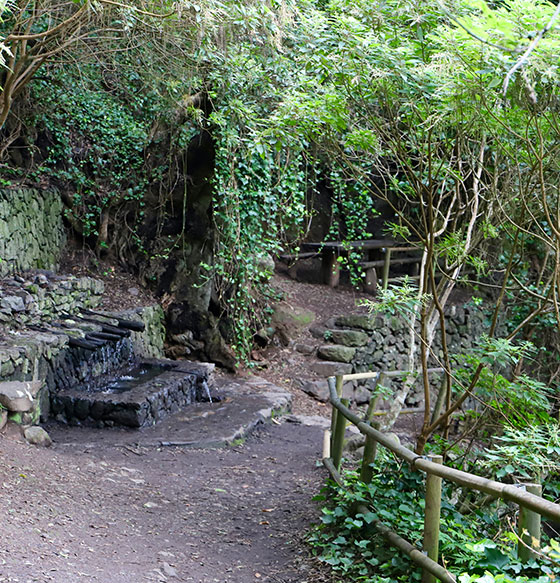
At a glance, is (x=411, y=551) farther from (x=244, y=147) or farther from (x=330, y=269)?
(x=330, y=269)

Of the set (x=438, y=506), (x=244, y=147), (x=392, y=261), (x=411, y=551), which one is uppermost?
(x=244, y=147)

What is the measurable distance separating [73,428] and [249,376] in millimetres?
3453

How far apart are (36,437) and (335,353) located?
223 inches

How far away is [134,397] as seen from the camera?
676 cm

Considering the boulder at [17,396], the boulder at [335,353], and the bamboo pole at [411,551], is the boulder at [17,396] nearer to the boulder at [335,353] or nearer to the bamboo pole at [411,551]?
the bamboo pole at [411,551]

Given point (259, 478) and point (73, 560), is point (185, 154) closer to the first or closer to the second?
point (259, 478)

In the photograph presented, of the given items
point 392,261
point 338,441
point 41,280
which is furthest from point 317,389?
point 338,441

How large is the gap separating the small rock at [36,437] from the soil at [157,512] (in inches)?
3.3

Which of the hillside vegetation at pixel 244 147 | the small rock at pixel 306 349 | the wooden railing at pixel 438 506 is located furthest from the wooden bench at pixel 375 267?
the wooden railing at pixel 438 506

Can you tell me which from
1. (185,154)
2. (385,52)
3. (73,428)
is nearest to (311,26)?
(385,52)

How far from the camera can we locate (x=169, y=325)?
32.8 feet

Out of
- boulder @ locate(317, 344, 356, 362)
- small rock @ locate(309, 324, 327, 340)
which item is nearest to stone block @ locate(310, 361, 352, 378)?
boulder @ locate(317, 344, 356, 362)

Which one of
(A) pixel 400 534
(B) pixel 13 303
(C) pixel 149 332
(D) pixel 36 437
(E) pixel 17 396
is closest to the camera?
(A) pixel 400 534

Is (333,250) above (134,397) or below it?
above
